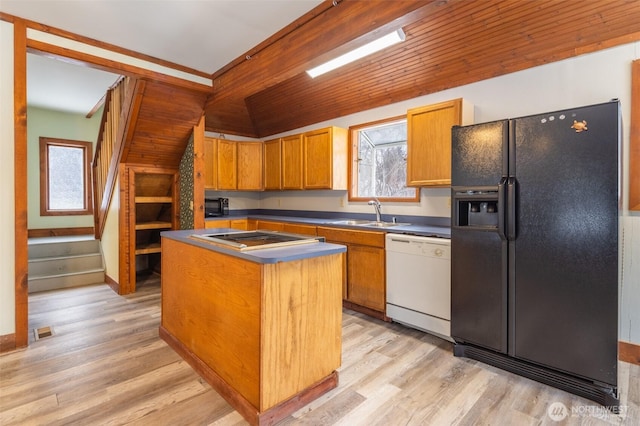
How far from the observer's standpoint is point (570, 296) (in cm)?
195

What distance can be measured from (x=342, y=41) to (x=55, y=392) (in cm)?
298

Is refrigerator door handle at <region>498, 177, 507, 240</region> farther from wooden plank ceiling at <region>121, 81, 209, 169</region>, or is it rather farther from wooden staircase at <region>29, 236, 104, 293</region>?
wooden staircase at <region>29, 236, 104, 293</region>

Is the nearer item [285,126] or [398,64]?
[398,64]

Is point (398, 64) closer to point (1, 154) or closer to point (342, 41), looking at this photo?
point (342, 41)

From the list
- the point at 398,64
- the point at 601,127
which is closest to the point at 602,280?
the point at 601,127

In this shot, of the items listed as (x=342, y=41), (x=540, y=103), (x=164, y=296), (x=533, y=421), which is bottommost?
(x=533, y=421)

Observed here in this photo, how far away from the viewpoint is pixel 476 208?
2.40 m

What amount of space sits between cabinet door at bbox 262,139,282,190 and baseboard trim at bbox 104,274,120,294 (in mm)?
2450

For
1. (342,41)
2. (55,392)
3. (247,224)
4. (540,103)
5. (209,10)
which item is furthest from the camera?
(247,224)

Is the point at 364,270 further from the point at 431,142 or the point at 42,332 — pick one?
the point at 42,332

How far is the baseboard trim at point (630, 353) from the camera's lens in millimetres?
2264

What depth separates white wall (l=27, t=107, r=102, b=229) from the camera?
5375mm

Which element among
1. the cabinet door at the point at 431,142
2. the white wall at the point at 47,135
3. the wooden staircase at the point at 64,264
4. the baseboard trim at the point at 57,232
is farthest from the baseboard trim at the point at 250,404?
the white wall at the point at 47,135

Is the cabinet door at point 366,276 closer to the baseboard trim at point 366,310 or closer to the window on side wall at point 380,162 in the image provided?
the baseboard trim at point 366,310
